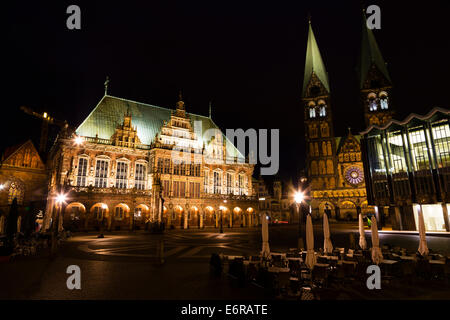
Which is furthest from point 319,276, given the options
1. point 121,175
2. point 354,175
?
point 354,175

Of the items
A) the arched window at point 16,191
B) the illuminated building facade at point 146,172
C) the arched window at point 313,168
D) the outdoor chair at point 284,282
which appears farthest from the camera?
the arched window at point 313,168

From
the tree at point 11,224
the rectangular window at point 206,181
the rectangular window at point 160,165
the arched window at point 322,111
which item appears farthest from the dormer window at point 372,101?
the tree at point 11,224

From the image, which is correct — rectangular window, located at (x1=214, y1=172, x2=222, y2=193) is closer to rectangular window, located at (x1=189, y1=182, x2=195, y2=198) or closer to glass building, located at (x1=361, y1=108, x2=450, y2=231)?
rectangular window, located at (x1=189, y1=182, x2=195, y2=198)

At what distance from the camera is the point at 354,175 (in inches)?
2441

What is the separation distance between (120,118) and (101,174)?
1073cm

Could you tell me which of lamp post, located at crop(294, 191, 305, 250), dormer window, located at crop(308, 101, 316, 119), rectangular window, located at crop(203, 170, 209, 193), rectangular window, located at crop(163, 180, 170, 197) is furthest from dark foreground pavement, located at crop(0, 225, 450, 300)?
dormer window, located at crop(308, 101, 316, 119)

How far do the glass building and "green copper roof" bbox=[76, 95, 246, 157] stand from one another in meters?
26.3

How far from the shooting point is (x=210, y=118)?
5544cm

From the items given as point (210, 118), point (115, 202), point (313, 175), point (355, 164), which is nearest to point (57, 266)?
point (115, 202)

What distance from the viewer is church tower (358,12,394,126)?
64.7 metres

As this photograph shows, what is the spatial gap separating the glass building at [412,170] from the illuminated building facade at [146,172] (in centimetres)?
2230

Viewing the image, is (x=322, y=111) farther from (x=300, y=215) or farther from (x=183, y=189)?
(x=300, y=215)

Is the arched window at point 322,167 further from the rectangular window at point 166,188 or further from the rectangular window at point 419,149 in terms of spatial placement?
the rectangular window at point 166,188

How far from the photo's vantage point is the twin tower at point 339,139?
61.2 metres
